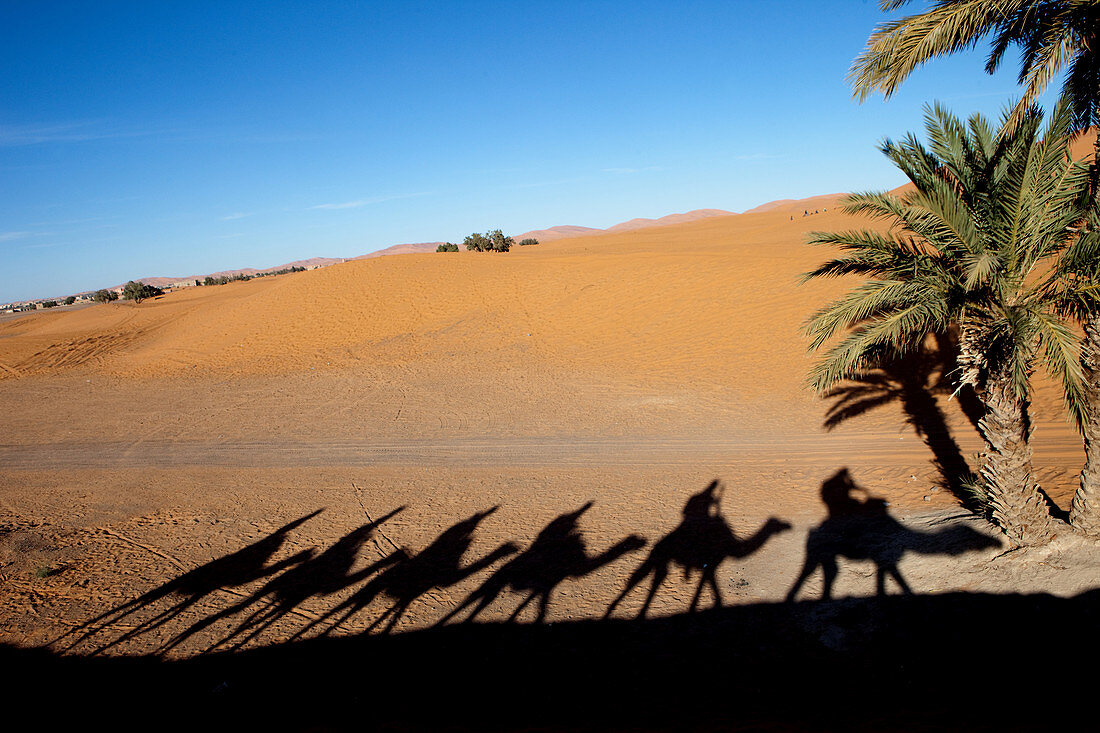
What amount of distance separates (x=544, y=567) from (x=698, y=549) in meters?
2.25

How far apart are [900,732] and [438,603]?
5008 millimetres

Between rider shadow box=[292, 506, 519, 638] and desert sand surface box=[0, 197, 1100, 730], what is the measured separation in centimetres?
4

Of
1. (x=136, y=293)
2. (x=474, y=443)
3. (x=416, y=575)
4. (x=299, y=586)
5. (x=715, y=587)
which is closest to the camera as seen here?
(x=715, y=587)

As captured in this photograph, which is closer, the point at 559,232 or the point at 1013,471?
the point at 1013,471

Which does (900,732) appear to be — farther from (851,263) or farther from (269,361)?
(269,361)

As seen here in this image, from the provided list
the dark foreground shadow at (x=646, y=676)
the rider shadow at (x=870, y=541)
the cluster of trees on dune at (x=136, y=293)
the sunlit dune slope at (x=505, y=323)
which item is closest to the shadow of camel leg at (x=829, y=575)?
the rider shadow at (x=870, y=541)

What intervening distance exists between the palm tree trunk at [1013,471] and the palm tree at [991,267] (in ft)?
0.04

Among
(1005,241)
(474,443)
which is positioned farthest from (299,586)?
(1005,241)

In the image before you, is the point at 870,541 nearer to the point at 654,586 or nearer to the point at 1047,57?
the point at 654,586

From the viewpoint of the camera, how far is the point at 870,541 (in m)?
8.09

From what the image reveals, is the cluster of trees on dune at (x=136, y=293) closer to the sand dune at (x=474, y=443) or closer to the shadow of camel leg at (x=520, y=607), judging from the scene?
the sand dune at (x=474, y=443)

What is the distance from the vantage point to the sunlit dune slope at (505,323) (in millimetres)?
19312

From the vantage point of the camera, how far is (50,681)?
19.2ft

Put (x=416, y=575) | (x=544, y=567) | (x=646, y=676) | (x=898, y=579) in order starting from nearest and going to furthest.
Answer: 1. (x=646, y=676)
2. (x=898, y=579)
3. (x=416, y=575)
4. (x=544, y=567)
